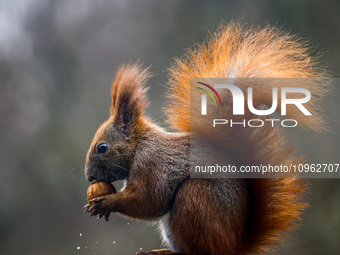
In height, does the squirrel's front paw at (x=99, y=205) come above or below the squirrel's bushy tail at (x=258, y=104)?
below

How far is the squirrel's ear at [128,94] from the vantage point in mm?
1394

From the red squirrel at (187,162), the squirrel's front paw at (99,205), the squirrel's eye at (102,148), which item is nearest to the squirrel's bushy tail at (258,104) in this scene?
the red squirrel at (187,162)

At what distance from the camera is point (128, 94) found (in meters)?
1.40

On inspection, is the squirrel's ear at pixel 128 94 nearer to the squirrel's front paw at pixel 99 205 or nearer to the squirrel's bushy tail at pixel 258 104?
the squirrel's bushy tail at pixel 258 104

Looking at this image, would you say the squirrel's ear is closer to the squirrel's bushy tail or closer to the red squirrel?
the red squirrel

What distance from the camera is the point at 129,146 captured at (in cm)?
137

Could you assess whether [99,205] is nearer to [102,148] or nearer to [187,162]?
[102,148]

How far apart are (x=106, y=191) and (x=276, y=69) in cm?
66

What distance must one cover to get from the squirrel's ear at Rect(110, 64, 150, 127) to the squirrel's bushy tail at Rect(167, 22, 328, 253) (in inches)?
4.2

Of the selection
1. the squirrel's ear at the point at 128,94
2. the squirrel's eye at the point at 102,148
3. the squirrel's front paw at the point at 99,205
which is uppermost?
the squirrel's ear at the point at 128,94

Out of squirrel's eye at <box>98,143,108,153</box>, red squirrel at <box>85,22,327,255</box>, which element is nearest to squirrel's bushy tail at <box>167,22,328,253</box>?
red squirrel at <box>85,22,327,255</box>

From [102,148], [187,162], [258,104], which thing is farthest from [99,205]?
[258,104]

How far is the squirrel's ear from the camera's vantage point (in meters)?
1.39

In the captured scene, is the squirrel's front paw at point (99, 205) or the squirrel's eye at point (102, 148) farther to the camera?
the squirrel's eye at point (102, 148)
